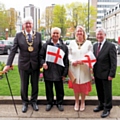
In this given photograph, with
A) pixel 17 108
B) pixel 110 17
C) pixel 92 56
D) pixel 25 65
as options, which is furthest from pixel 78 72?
pixel 110 17

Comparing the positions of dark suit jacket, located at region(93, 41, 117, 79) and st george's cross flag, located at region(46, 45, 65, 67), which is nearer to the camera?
dark suit jacket, located at region(93, 41, 117, 79)

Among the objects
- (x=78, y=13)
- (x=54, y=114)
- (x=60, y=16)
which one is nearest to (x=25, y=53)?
(x=54, y=114)

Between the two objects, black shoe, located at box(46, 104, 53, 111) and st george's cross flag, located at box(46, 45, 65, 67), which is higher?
st george's cross flag, located at box(46, 45, 65, 67)

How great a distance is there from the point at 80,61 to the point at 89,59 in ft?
0.71

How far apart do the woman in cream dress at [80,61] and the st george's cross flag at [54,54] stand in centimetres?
21

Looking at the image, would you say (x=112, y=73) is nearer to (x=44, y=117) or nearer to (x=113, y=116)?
(x=113, y=116)

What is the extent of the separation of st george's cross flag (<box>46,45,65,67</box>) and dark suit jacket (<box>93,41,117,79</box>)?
0.77 m

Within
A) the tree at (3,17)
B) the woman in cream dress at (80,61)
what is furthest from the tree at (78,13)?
the woman in cream dress at (80,61)

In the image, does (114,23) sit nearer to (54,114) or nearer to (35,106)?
(35,106)

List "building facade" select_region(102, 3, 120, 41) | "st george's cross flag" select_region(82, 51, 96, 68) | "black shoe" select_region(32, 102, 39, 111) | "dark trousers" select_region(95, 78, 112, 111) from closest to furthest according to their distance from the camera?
"st george's cross flag" select_region(82, 51, 96, 68), "dark trousers" select_region(95, 78, 112, 111), "black shoe" select_region(32, 102, 39, 111), "building facade" select_region(102, 3, 120, 41)

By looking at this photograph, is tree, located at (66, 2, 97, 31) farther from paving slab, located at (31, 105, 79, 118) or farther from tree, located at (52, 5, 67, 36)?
paving slab, located at (31, 105, 79, 118)

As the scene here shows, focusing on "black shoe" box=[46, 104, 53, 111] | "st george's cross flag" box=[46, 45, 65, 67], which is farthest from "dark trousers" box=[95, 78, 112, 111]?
"black shoe" box=[46, 104, 53, 111]

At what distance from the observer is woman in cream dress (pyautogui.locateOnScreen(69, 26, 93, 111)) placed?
192 inches

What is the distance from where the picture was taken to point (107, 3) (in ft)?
390
